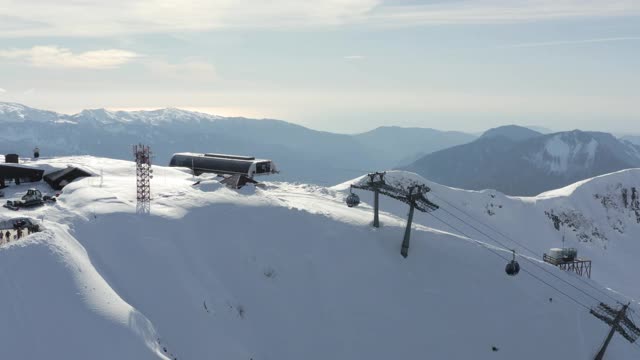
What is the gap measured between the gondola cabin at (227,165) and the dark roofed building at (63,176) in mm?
26656

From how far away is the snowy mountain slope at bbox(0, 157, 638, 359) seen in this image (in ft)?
146

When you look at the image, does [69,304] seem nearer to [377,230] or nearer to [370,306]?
[370,306]

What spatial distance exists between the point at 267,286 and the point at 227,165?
48397 mm

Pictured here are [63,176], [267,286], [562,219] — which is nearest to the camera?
[267,286]

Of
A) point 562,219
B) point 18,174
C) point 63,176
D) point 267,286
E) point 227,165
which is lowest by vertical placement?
point 562,219

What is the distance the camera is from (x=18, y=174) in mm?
80562

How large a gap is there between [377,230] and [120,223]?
34.0 meters

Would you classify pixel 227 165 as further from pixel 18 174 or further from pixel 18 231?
pixel 18 231

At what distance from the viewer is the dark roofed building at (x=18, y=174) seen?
79.0m

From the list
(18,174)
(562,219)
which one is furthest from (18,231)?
(562,219)

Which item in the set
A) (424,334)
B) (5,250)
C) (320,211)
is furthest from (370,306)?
(5,250)

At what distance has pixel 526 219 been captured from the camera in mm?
151625

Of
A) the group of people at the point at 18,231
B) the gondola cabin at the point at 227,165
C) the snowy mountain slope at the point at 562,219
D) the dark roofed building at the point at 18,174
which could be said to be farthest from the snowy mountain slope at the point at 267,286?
the snowy mountain slope at the point at 562,219

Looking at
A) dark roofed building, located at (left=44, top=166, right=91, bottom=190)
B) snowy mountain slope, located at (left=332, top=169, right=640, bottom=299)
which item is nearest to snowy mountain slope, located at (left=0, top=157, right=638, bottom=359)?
dark roofed building, located at (left=44, top=166, right=91, bottom=190)
